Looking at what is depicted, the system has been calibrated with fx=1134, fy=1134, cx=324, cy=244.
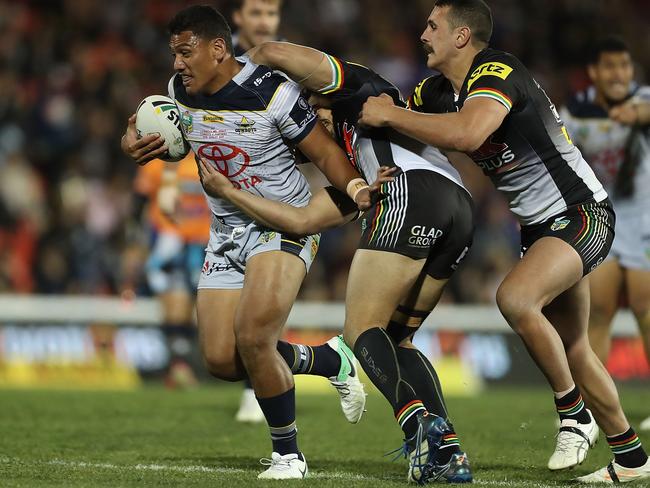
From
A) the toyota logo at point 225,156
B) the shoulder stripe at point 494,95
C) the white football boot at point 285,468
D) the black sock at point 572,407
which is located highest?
the shoulder stripe at point 494,95

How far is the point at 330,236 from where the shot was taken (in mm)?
15375

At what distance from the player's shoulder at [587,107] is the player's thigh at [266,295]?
3.66 m

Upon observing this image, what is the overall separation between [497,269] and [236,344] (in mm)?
9563

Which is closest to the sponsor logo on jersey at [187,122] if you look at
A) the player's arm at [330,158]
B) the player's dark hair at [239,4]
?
the player's arm at [330,158]

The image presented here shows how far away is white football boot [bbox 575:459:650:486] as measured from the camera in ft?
19.0

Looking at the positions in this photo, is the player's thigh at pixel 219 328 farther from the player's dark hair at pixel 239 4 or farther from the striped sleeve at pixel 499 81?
the player's dark hair at pixel 239 4

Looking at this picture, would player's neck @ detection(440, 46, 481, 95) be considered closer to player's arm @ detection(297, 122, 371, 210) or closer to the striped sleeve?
the striped sleeve

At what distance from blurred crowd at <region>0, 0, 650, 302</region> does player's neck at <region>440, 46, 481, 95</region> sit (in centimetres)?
727

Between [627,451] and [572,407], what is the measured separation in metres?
0.36

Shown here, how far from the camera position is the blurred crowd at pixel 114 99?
1496 centimetres

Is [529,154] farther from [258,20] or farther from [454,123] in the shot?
[258,20]

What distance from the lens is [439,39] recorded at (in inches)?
240

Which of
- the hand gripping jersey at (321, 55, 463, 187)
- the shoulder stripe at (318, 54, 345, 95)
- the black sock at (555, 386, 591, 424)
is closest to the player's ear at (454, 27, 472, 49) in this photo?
the hand gripping jersey at (321, 55, 463, 187)

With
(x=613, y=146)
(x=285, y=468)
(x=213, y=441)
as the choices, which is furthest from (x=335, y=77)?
(x=613, y=146)
